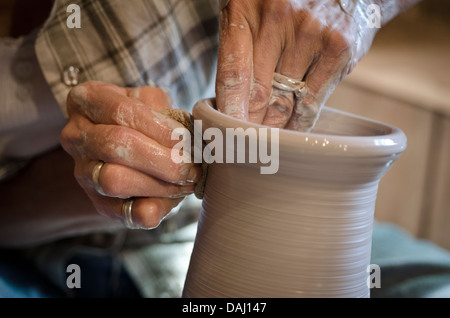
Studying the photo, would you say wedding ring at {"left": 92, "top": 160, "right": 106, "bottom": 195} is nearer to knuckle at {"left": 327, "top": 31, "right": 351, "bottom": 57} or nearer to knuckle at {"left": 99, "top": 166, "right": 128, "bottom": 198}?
knuckle at {"left": 99, "top": 166, "right": 128, "bottom": 198}

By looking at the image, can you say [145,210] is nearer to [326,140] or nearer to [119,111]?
[119,111]

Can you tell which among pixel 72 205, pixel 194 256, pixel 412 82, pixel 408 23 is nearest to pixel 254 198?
pixel 194 256

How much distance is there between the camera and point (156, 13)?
91 centimetres

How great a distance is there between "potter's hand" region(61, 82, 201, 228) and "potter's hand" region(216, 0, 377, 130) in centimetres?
9

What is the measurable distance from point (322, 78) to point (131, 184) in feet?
0.92

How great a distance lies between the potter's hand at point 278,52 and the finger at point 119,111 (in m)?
0.08

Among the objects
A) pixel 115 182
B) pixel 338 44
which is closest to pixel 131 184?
pixel 115 182

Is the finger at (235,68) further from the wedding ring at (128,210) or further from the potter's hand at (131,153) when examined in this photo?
the wedding ring at (128,210)

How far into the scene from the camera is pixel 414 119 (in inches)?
92.4

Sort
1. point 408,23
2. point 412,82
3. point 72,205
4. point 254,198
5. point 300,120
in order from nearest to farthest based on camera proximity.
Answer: point 254,198, point 300,120, point 72,205, point 412,82, point 408,23

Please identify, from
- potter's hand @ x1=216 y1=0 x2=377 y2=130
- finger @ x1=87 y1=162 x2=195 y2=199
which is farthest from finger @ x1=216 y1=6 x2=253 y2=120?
finger @ x1=87 y1=162 x2=195 y2=199
